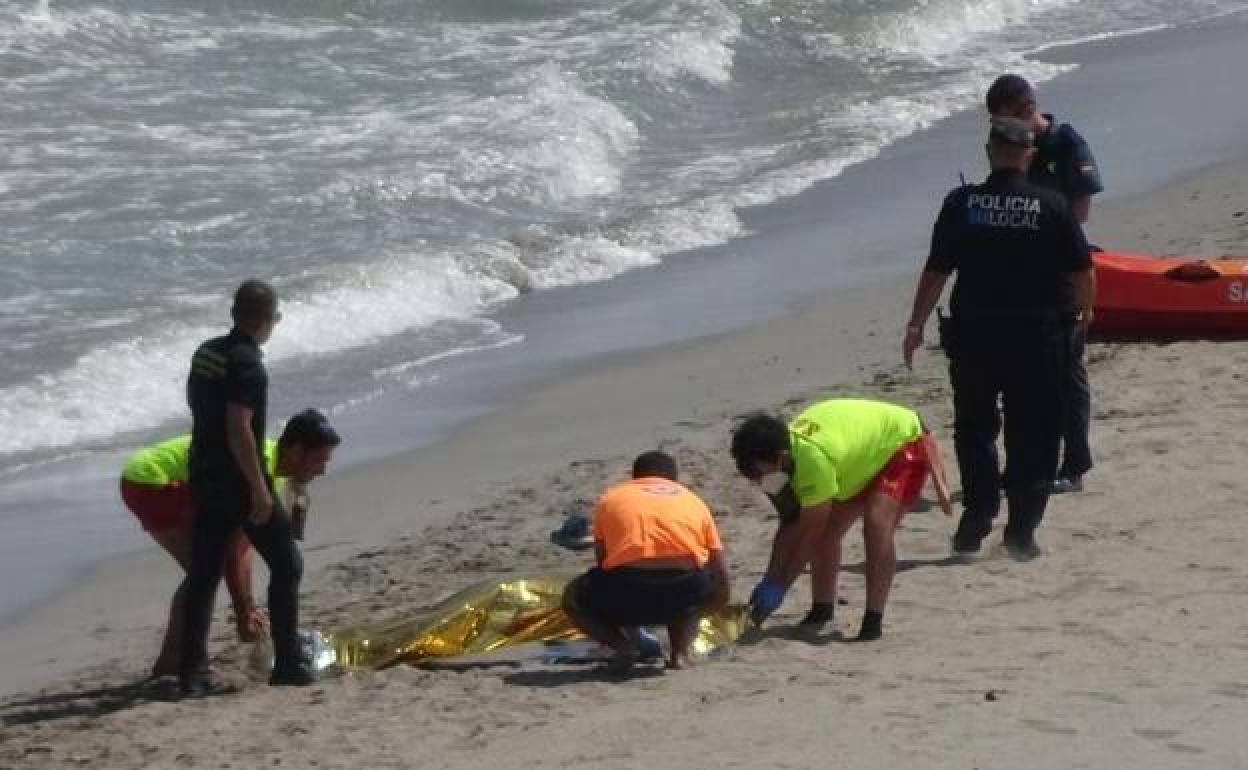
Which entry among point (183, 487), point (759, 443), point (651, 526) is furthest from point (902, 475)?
point (183, 487)

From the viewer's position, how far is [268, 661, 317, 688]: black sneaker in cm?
804

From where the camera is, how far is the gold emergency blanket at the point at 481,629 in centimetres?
817

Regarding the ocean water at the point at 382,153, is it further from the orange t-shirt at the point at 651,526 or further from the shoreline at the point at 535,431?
the orange t-shirt at the point at 651,526

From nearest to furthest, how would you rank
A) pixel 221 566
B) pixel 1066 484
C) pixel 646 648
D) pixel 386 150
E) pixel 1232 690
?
pixel 1232 690 < pixel 646 648 < pixel 221 566 < pixel 1066 484 < pixel 386 150

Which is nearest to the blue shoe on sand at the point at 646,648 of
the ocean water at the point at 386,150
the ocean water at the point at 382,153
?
the ocean water at the point at 382,153

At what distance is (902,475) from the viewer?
8359 mm

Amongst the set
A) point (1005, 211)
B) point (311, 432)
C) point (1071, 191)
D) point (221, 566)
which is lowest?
point (221, 566)

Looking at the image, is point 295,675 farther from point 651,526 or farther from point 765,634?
point 765,634

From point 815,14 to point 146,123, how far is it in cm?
926

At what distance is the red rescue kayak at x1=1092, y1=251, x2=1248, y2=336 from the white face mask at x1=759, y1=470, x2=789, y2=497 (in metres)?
4.06

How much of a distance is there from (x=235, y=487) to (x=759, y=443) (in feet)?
5.34

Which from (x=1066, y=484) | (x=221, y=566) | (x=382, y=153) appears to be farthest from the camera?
(x=382, y=153)

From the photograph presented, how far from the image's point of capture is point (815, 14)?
91.1 ft

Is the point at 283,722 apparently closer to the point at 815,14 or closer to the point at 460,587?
the point at 460,587
